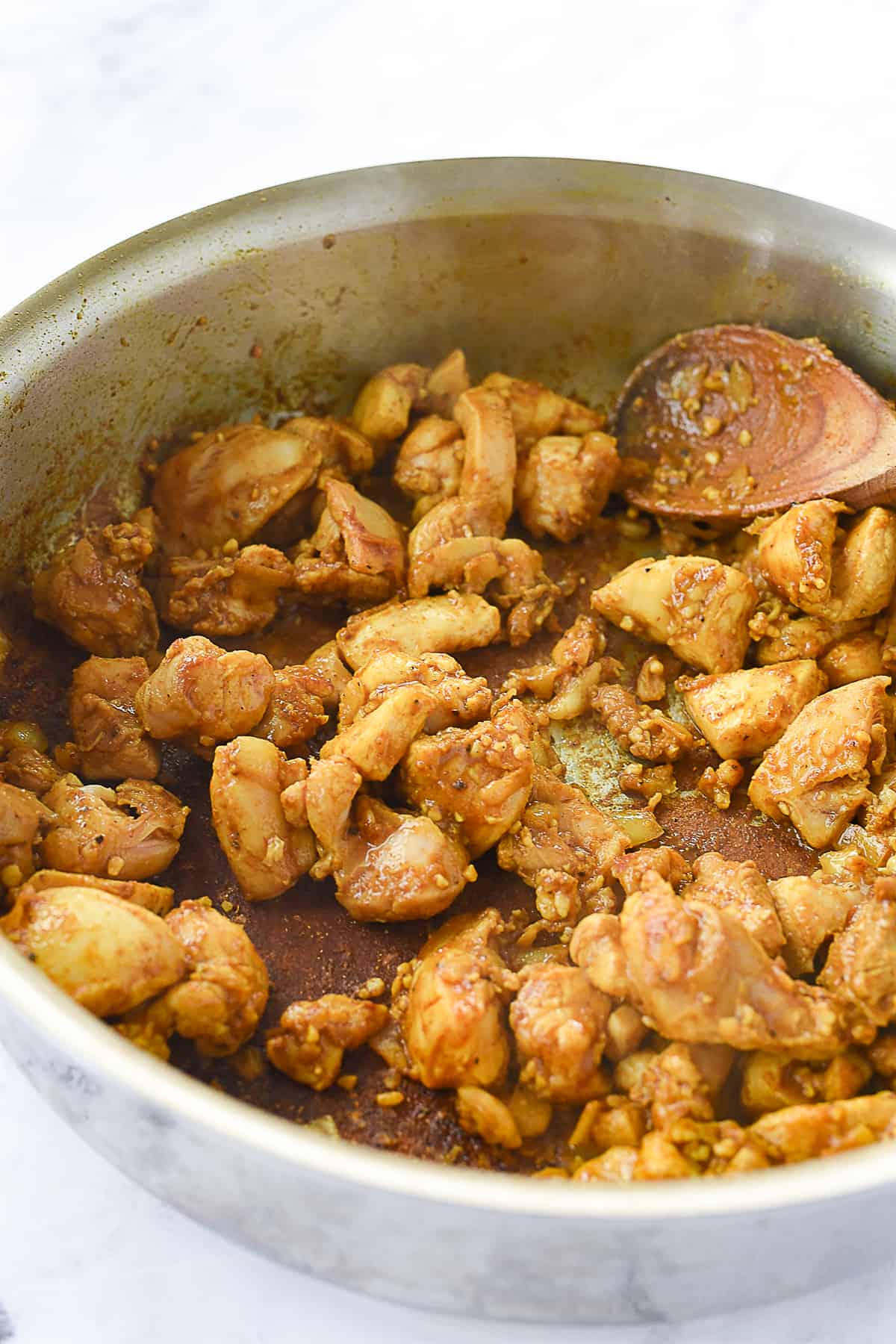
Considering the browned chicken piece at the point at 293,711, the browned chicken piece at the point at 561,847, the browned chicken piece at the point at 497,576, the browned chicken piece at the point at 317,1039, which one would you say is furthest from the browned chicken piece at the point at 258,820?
the browned chicken piece at the point at 497,576

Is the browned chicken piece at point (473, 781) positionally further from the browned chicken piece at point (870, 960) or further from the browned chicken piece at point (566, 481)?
the browned chicken piece at point (566, 481)

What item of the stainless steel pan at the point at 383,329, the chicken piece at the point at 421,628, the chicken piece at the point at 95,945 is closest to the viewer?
the stainless steel pan at the point at 383,329

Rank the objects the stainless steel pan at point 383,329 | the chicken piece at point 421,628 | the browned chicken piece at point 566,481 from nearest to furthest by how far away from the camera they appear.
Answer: the stainless steel pan at point 383,329 → the chicken piece at point 421,628 → the browned chicken piece at point 566,481

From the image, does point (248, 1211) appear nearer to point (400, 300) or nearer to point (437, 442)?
point (437, 442)

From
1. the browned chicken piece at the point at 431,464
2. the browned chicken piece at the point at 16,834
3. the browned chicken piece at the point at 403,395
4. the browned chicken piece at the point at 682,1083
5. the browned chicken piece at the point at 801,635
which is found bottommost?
the browned chicken piece at the point at 682,1083

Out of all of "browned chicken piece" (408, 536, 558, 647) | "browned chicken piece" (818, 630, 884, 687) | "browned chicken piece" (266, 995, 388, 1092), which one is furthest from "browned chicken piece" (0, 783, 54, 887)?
"browned chicken piece" (818, 630, 884, 687)

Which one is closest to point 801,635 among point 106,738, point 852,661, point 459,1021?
point 852,661
